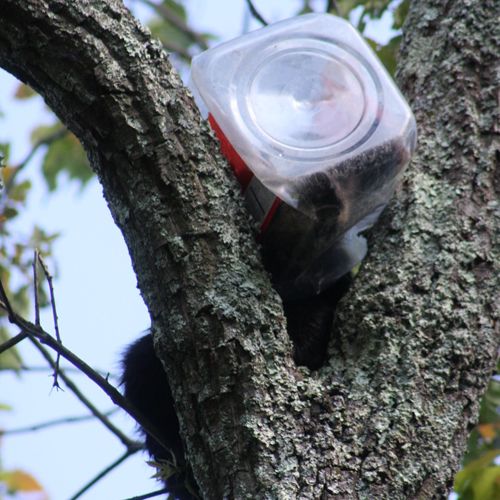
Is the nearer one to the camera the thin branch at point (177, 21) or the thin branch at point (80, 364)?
the thin branch at point (80, 364)

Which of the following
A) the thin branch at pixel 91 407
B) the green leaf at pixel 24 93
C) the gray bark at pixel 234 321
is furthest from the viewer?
the green leaf at pixel 24 93

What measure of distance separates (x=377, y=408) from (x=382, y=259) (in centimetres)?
31

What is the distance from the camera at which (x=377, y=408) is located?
49.8 inches

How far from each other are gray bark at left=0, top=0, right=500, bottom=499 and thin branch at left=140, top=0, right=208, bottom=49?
8.25ft

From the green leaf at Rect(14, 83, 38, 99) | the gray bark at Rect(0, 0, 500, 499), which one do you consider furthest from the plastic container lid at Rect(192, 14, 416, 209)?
the green leaf at Rect(14, 83, 38, 99)

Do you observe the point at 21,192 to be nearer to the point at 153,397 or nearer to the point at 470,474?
the point at 153,397

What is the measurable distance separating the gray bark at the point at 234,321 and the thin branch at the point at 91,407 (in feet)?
1.21

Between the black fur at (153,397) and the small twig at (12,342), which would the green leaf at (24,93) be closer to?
the black fur at (153,397)

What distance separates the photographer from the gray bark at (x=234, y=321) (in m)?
1.20

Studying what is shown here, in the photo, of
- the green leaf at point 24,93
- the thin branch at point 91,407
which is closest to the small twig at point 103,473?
the thin branch at point 91,407

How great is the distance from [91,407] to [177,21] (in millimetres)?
2741

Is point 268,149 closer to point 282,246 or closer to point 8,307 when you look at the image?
point 282,246

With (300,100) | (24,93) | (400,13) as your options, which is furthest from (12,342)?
(24,93)

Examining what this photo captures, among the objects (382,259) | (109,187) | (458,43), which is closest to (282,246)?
(382,259)
